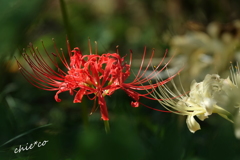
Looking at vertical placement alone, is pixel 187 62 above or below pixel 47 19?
below

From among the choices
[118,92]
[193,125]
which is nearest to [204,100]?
[193,125]

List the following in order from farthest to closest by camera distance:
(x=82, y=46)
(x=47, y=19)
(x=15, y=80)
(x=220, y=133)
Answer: (x=47, y=19) → (x=82, y=46) → (x=15, y=80) → (x=220, y=133)

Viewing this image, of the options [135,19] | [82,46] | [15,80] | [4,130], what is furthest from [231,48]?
[135,19]

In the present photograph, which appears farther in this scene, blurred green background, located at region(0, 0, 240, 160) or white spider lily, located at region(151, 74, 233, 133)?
white spider lily, located at region(151, 74, 233, 133)

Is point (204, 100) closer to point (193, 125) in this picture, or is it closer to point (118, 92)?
point (193, 125)

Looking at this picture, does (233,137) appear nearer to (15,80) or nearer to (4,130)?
(4,130)

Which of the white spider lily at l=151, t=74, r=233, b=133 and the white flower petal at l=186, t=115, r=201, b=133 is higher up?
the white spider lily at l=151, t=74, r=233, b=133

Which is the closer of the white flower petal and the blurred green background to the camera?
the blurred green background

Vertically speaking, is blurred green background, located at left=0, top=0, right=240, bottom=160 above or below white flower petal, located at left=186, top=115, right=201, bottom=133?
above
